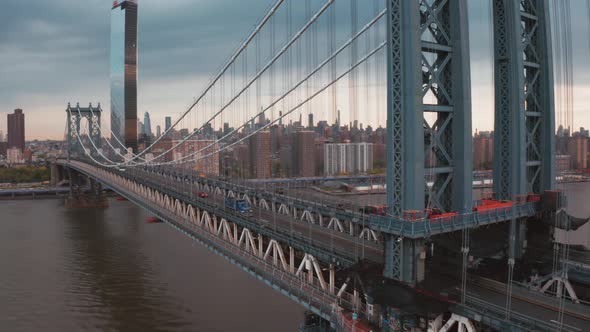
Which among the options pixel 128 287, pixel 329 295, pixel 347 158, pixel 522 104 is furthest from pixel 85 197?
pixel 522 104

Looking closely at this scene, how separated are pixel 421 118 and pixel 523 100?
21.0ft

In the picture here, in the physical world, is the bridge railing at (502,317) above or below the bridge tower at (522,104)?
below

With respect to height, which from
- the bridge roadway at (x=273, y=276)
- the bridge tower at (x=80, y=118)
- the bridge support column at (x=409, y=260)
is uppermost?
the bridge tower at (x=80, y=118)

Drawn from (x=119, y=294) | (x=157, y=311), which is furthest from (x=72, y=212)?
(x=157, y=311)

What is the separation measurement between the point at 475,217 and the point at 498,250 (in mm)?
1963

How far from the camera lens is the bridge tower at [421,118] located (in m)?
13.2

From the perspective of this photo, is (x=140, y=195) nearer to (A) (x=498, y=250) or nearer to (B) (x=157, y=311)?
(B) (x=157, y=311)

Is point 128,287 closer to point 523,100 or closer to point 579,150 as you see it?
point 523,100

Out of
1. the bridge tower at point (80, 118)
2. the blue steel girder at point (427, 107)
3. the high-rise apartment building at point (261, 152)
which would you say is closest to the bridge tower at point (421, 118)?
the blue steel girder at point (427, 107)

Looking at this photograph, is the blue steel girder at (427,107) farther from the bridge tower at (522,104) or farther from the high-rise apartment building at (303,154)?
the high-rise apartment building at (303,154)

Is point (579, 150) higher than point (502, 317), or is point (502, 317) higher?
point (579, 150)

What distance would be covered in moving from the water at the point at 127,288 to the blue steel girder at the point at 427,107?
10148 mm

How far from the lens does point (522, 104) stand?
17.4 m

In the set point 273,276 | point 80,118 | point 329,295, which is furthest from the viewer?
point 80,118
